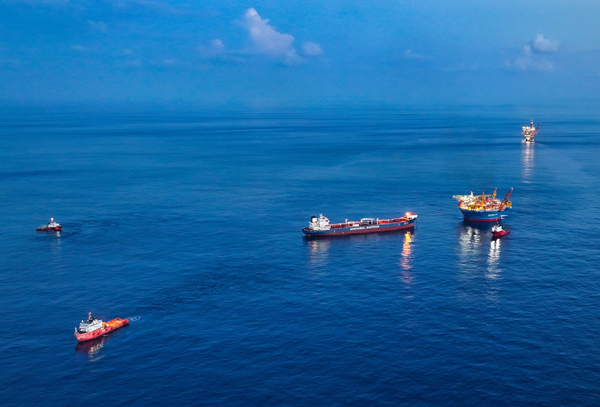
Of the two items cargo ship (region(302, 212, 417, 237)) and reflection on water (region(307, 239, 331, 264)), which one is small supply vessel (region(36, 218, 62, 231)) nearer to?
cargo ship (region(302, 212, 417, 237))

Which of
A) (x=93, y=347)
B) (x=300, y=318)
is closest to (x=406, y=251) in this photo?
(x=300, y=318)

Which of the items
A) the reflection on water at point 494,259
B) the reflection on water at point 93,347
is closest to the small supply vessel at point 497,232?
the reflection on water at point 494,259

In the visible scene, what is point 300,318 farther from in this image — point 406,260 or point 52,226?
point 52,226

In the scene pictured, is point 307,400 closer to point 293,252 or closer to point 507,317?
point 507,317

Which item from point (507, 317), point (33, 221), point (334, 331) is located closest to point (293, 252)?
point (334, 331)

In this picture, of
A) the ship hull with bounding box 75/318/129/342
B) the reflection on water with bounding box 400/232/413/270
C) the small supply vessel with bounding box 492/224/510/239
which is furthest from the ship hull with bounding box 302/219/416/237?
the ship hull with bounding box 75/318/129/342

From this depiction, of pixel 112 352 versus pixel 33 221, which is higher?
pixel 33 221
